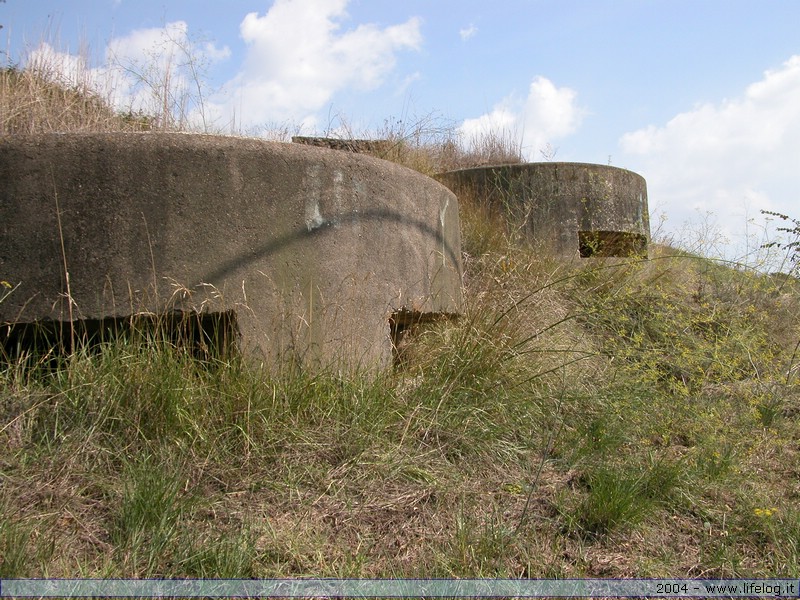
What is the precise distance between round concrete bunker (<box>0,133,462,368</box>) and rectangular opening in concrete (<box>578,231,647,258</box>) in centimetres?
295

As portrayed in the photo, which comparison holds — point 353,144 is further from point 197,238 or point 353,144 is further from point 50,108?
point 197,238

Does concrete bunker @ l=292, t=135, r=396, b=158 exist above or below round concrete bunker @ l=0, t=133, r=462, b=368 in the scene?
above

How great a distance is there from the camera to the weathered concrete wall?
5.33m

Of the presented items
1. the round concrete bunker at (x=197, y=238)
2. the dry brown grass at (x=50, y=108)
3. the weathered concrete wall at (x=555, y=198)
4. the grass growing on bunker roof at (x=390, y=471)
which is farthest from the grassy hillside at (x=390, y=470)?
the weathered concrete wall at (x=555, y=198)

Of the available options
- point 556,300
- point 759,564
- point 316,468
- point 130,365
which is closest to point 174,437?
point 130,365

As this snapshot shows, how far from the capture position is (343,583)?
1.99 m

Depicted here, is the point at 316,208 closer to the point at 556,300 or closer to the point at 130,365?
the point at 130,365

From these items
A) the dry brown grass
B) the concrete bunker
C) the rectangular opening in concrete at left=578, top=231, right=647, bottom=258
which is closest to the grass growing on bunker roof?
the dry brown grass

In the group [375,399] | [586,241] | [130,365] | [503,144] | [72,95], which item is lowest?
[375,399]

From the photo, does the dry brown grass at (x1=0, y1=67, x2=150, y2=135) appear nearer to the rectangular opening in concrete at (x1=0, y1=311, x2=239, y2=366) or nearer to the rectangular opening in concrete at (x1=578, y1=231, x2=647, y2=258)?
the rectangular opening in concrete at (x1=0, y1=311, x2=239, y2=366)

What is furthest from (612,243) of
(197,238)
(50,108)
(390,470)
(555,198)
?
(50,108)

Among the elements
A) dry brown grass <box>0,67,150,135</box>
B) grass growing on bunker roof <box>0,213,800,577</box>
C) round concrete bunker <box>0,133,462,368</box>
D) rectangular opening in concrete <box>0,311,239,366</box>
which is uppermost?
dry brown grass <box>0,67,150,135</box>

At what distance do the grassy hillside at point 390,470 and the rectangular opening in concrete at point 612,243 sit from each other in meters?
2.31

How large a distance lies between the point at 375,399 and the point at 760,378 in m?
2.16
